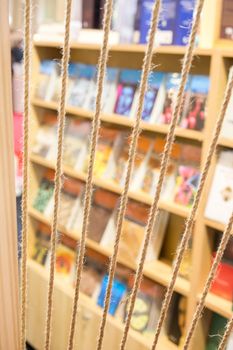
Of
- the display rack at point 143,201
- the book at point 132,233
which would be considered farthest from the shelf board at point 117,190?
the book at point 132,233

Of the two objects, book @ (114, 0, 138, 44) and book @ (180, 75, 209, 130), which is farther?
book @ (114, 0, 138, 44)

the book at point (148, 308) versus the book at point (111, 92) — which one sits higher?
the book at point (111, 92)

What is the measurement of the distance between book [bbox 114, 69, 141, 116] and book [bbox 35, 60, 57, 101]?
19.6 inches

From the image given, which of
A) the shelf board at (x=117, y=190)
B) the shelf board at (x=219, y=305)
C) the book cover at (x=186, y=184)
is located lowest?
the shelf board at (x=219, y=305)

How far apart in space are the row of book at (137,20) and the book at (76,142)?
50cm

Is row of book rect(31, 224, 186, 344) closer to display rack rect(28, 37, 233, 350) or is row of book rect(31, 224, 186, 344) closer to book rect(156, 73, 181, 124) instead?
display rack rect(28, 37, 233, 350)

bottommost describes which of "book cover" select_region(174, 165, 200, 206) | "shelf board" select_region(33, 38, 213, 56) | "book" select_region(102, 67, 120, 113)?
"book cover" select_region(174, 165, 200, 206)

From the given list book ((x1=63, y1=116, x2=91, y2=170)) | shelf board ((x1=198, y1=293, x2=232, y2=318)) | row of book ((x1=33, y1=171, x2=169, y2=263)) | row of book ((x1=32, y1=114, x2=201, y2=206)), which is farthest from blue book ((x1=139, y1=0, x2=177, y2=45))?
shelf board ((x1=198, y1=293, x2=232, y2=318))

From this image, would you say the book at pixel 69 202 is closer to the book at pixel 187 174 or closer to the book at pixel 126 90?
the book at pixel 126 90

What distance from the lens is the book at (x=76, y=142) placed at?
2.33 m

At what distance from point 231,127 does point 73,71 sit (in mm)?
1136

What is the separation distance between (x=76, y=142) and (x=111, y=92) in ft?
1.30

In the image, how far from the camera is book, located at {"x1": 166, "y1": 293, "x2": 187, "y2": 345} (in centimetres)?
200

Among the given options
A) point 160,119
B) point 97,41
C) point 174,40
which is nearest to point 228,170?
point 160,119
